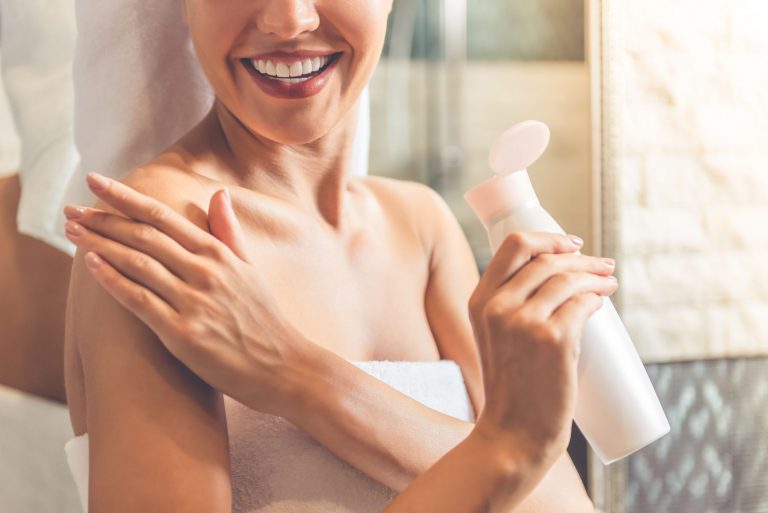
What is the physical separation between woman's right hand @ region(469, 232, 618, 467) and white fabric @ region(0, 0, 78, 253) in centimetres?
71

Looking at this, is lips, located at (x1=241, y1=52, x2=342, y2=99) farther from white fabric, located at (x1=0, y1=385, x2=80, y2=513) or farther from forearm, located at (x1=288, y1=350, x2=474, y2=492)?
white fabric, located at (x1=0, y1=385, x2=80, y2=513)

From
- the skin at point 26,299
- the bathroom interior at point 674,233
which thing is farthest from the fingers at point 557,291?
the skin at point 26,299

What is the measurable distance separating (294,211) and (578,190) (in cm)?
63

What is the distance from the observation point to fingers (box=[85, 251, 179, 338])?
23.0 inches

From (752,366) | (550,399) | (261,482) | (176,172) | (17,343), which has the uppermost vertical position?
(176,172)

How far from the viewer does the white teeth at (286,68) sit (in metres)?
0.70

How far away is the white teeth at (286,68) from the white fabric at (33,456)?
712mm

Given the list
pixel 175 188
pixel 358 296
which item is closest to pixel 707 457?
pixel 358 296

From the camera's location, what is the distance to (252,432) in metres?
0.69

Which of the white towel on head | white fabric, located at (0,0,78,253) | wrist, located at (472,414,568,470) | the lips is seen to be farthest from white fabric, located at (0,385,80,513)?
wrist, located at (472,414,568,470)

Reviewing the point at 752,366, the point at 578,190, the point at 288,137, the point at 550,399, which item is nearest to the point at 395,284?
the point at 288,137

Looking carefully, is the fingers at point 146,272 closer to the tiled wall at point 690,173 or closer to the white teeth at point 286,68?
the white teeth at point 286,68

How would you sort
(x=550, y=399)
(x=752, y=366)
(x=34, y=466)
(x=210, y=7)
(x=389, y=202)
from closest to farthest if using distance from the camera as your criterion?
(x=550, y=399), (x=210, y=7), (x=389, y=202), (x=34, y=466), (x=752, y=366)

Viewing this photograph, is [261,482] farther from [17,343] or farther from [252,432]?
[17,343]
